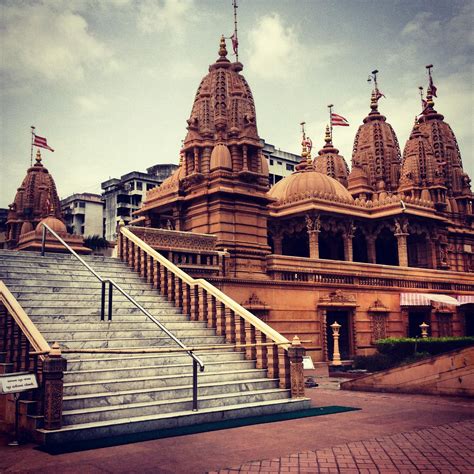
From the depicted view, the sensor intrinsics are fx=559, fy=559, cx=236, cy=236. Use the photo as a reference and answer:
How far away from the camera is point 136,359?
11.8 metres

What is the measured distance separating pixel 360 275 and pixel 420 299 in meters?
4.05

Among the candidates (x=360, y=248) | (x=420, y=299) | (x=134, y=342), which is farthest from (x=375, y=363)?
(x=360, y=248)

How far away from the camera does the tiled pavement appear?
708 centimetres

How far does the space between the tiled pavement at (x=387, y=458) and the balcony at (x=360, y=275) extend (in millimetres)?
14989

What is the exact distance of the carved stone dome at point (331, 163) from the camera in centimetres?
4500

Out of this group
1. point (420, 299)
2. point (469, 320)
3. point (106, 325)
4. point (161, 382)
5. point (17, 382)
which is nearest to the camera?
point (17, 382)

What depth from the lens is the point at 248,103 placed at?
2680 centimetres

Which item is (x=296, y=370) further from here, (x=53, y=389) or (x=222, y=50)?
(x=222, y=50)

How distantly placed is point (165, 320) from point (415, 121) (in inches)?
1395

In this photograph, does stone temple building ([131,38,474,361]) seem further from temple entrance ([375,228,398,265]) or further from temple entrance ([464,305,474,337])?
temple entrance ([375,228,398,265])

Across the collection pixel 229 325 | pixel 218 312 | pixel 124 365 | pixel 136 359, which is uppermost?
pixel 218 312

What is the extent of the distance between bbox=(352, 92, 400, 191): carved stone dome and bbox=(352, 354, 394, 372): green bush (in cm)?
2241

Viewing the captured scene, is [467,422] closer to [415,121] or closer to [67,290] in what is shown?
[67,290]

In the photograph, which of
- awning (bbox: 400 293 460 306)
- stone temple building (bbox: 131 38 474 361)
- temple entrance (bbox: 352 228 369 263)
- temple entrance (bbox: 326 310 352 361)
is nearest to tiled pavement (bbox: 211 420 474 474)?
stone temple building (bbox: 131 38 474 361)
